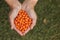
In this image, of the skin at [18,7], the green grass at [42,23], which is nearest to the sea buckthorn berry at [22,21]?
the skin at [18,7]

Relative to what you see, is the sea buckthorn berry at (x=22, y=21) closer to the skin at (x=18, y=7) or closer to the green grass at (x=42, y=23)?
the skin at (x=18, y=7)

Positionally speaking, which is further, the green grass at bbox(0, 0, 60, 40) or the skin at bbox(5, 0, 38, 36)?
the green grass at bbox(0, 0, 60, 40)

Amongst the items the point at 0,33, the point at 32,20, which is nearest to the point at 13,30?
the point at 0,33

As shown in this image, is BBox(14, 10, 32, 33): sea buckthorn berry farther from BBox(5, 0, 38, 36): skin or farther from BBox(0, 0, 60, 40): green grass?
BBox(0, 0, 60, 40): green grass

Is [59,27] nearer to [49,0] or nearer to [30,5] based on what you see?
[49,0]

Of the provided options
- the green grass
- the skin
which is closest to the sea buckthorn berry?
the skin

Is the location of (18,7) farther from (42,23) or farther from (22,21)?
(42,23)
